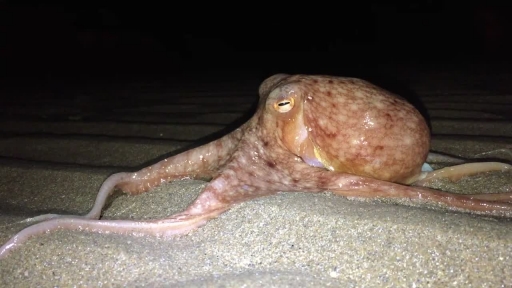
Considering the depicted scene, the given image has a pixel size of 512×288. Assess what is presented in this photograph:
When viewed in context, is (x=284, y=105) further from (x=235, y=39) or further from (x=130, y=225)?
(x=235, y=39)

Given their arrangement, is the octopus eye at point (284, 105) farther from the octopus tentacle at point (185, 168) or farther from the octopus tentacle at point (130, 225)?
the octopus tentacle at point (130, 225)

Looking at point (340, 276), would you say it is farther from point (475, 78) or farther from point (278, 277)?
point (475, 78)

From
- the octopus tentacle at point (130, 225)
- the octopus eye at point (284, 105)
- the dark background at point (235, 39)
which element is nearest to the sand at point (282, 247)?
the octopus tentacle at point (130, 225)

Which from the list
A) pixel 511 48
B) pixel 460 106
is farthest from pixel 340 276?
pixel 511 48

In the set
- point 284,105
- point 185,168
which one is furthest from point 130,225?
point 284,105

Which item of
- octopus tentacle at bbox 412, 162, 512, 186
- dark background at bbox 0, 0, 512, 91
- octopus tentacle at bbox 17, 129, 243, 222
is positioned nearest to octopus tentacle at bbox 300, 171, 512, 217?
octopus tentacle at bbox 412, 162, 512, 186

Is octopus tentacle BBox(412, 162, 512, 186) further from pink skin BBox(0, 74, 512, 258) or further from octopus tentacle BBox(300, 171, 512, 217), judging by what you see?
octopus tentacle BBox(300, 171, 512, 217)
